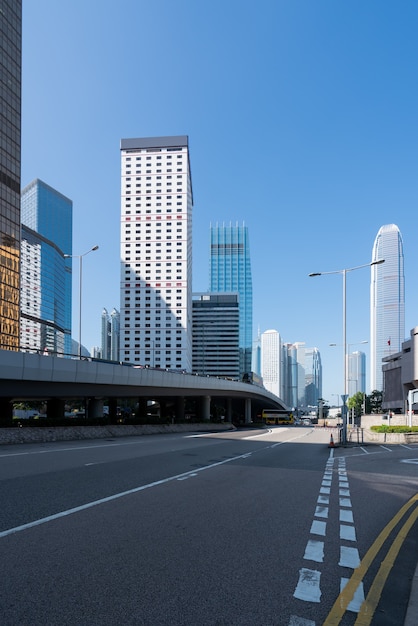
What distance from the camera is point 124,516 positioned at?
7.39 meters

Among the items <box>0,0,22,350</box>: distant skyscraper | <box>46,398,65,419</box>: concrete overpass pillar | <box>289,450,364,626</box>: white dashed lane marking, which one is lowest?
<box>46,398,65,419</box>: concrete overpass pillar

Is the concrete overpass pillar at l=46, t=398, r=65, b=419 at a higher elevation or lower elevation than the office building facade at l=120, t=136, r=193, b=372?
lower

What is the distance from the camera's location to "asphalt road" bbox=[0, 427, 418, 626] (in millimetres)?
4133

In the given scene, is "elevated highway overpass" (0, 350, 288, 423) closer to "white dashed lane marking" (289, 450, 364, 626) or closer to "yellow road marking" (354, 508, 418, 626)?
"white dashed lane marking" (289, 450, 364, 626)

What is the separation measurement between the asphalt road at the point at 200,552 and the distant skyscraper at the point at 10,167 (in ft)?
275

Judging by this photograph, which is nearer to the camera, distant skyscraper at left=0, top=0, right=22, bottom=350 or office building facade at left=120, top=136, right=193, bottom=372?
distant skyscraper at left=0, top=0, right=22, bottom=350

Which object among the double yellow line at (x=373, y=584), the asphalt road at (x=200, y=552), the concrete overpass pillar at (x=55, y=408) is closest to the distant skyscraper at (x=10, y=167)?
the concrete overpass pillar at (x=55, y=408)

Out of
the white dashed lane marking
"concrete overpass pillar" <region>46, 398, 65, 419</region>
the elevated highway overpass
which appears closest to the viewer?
the white dashed lane marking

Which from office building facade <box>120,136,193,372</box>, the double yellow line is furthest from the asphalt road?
office building facade <box>120,136,193,372</box>

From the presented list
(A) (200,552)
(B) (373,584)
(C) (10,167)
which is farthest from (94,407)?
(C) (10,167)

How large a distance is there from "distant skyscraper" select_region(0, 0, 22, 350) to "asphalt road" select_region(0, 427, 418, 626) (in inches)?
3302

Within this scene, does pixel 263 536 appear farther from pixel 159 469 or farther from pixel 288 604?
pixel 159 469

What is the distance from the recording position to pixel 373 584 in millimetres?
4836

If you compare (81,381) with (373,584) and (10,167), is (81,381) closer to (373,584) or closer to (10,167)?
(373,584)
